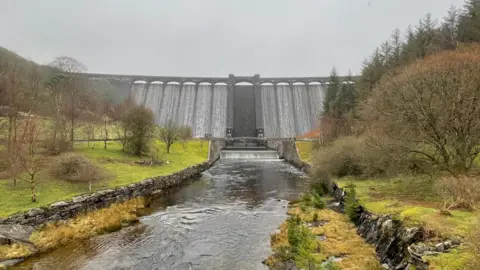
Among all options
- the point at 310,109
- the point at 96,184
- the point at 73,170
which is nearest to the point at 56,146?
the point at 73,170

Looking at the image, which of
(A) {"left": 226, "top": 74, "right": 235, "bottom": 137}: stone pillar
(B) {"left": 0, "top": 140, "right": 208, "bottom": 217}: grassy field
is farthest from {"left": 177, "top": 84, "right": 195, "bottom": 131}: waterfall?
(B) {"left": 0, "top": 140, "right": 208, "bottom": 217}: grassy field

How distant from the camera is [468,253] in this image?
8.85 meters

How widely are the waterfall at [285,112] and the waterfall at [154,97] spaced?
110 ft

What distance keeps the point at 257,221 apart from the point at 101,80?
8036cm

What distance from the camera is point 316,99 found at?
96438mm

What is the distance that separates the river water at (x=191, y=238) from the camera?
558 inches

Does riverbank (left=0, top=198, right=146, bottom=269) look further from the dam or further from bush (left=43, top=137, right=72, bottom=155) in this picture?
the dam

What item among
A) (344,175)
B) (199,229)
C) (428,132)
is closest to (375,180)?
(344,175)

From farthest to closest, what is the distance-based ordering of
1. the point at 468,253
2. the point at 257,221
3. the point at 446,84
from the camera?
the point at 257,221 → the point at 446,84 → the point at 468,253

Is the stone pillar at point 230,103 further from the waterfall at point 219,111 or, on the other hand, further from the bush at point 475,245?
the bush at point 475,245

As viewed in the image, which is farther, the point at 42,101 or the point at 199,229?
the point at 42,101

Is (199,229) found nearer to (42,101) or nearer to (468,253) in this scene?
(468,253)

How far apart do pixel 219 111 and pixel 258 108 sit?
10923mm

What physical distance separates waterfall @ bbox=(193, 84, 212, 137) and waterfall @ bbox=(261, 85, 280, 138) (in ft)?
51.0
